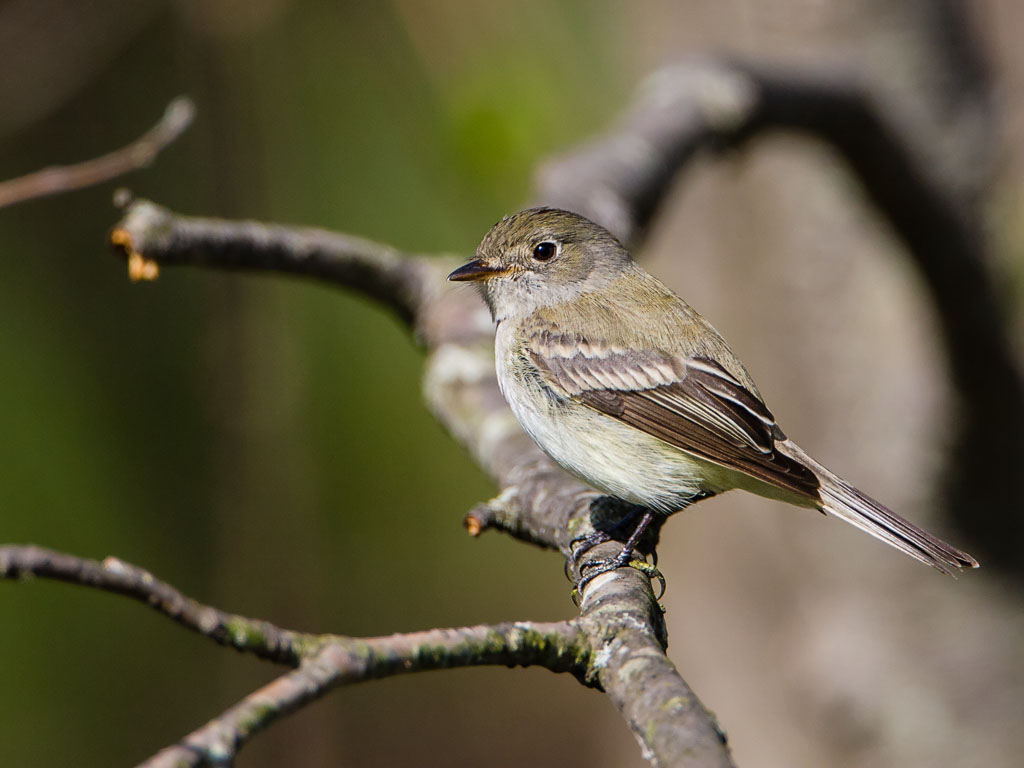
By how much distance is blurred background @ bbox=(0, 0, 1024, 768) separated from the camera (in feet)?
13.0

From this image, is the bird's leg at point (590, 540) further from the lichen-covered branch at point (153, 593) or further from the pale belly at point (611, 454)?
the lichen-covered branch at point (153, 593)

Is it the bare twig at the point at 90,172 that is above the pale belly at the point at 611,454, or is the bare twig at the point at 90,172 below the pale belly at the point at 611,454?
above

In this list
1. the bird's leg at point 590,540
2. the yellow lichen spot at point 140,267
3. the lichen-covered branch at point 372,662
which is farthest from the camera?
the yellow lichen spot at point 140,267

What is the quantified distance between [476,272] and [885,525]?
1.43 m

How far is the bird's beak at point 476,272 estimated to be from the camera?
10.6 feet

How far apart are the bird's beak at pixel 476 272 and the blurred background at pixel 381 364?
418 mm

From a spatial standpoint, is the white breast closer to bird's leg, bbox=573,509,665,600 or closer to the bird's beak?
bird's leg, bbox=573,509,665,600

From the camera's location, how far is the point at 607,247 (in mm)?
3275

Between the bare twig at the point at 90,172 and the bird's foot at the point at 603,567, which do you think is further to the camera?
the bare twig at the point at 90,172

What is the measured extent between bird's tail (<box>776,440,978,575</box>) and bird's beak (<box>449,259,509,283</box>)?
112cm

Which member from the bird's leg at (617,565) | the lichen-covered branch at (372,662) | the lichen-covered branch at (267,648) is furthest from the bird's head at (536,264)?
the lichen-covered branch at (267,648)

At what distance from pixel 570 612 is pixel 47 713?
2756mm

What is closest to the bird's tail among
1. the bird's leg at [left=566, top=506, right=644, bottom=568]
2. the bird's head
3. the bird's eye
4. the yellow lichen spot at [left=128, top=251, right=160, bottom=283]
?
the bird's leg at [left=566, top=506, right=644, bottom=568]

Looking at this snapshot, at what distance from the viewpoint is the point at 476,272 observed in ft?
10.7
